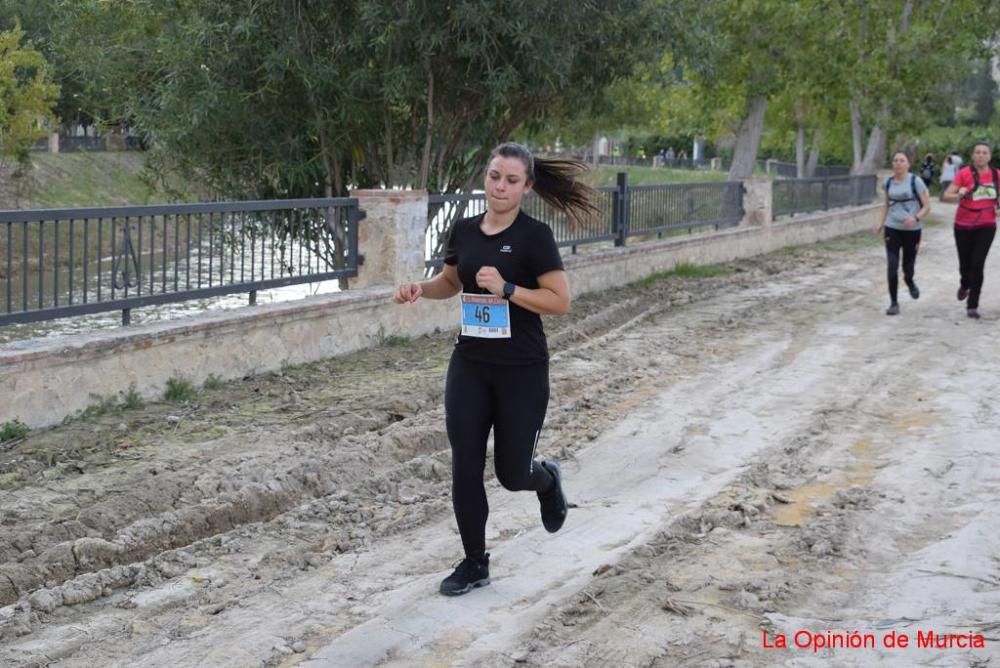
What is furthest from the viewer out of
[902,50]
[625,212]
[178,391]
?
[902,50]

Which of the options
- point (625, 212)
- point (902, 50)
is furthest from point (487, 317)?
point (902, 50)

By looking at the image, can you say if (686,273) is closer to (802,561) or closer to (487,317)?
(802,561)

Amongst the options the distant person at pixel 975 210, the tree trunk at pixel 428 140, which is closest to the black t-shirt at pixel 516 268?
the tree trunk at pixel 428 140

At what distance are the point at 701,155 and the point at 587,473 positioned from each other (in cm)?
8368

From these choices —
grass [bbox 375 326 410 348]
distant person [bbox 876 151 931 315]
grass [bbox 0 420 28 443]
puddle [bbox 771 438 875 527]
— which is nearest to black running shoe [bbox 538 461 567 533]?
puddle [bbox 771 438 875 527]

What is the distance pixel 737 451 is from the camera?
8.58 metres

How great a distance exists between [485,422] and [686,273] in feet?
45.8

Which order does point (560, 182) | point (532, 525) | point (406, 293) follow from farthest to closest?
point (532, 525)
point (560, 182)
point (406, 293)

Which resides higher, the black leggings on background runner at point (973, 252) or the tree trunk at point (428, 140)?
the tree trunk at point (428, 140)

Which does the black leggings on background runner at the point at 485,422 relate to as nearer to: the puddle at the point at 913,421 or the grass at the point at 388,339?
the puddle at the point at 913,421

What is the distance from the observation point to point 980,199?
14.0 metres

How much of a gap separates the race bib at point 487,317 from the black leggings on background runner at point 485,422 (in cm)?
14

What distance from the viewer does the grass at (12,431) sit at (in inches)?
321

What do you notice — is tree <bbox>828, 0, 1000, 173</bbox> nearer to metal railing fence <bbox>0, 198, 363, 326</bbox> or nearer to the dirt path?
metal railing fence <bbox>0, 198, 363, 326</bbox>
